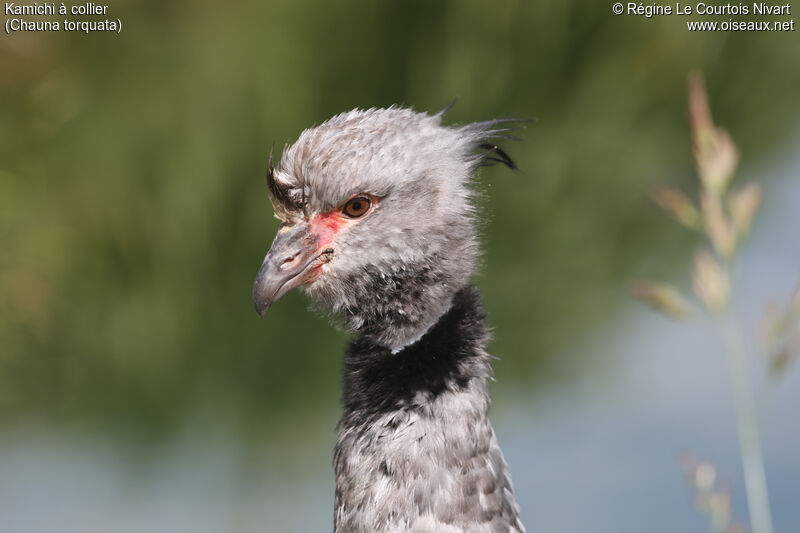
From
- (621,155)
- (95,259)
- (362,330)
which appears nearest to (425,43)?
(621,155)

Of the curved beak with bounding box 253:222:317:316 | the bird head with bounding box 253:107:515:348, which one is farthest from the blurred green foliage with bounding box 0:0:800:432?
the curved beak with bounding box 253:222:317:316

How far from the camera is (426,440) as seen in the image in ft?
4.33

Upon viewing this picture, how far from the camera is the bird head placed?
147cm

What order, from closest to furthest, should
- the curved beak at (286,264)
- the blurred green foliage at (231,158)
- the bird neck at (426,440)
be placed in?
the bird neck at (426,440) → the curved beak at (286,264) → the blurred green foliage at (231,158)

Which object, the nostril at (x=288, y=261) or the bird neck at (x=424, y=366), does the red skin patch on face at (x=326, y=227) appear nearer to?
the nostril at (x=288, y=261)

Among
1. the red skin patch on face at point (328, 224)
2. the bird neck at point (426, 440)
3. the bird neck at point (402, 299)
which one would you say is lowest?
the bird neck at point (426, 440)

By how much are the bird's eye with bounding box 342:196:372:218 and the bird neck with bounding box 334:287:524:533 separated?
0.79 ft

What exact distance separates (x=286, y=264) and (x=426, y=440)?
1.36ft

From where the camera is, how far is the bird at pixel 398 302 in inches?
51.8

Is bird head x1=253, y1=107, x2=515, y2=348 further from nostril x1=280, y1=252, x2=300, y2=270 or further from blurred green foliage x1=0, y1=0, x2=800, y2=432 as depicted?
blurred green foliage x1=0, y1=0, x2=800, y2=432

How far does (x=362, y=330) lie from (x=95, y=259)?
4.46m

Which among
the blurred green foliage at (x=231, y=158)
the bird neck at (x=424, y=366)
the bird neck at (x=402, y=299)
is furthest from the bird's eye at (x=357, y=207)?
the blurred green foliage at (x=231, y=158)

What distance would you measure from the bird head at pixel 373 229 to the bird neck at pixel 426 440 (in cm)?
6

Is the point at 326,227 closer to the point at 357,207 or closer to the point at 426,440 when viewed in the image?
the point at 357,207
